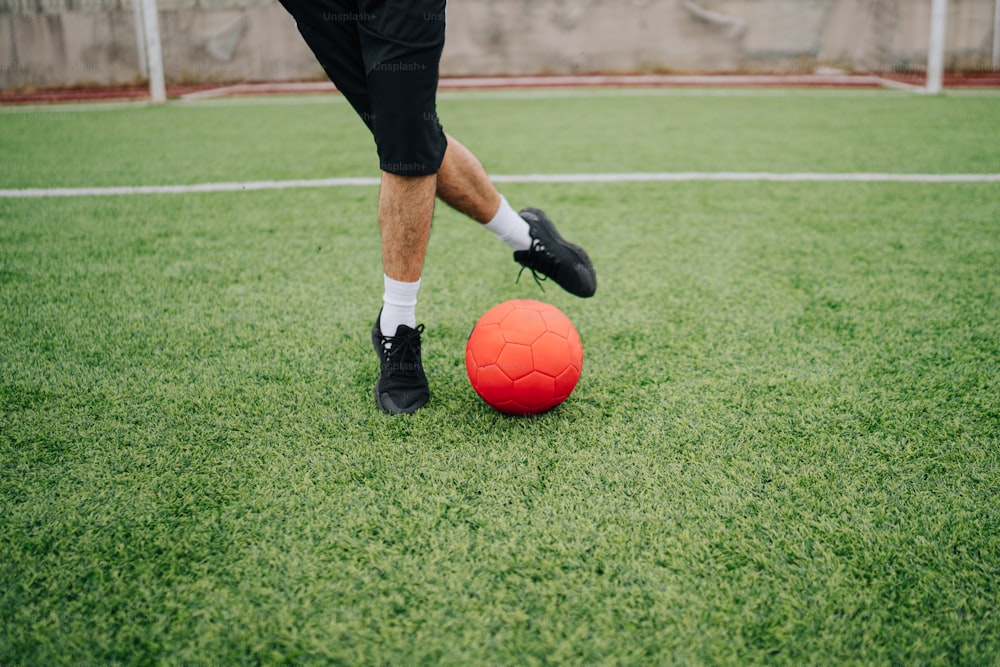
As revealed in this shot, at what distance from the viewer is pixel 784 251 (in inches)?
127

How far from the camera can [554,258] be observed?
2.39m

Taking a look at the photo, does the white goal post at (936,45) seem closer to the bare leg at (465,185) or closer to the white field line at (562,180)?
the white field line at (562,180)

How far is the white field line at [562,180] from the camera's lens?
4.40 meters

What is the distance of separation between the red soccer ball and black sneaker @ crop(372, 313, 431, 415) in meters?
0.15

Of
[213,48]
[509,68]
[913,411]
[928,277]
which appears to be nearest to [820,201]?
[928,277]

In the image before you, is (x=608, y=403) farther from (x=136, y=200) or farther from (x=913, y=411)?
(x=136, y=200)

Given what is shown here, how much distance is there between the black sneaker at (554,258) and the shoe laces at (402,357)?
2.02 feet

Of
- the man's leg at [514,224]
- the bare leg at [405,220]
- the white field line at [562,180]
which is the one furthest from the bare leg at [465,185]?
the white field line at [562,180]

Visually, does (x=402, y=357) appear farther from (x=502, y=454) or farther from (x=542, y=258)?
(x=542, y=258)

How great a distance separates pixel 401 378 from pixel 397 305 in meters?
0.20

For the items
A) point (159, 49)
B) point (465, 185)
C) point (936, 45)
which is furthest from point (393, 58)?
point (936, 45)

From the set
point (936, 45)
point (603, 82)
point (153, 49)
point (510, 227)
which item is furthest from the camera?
point (603, 82)

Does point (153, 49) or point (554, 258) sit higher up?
point (153, 49)

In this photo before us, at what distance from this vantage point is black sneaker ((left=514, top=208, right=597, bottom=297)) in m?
2.39
